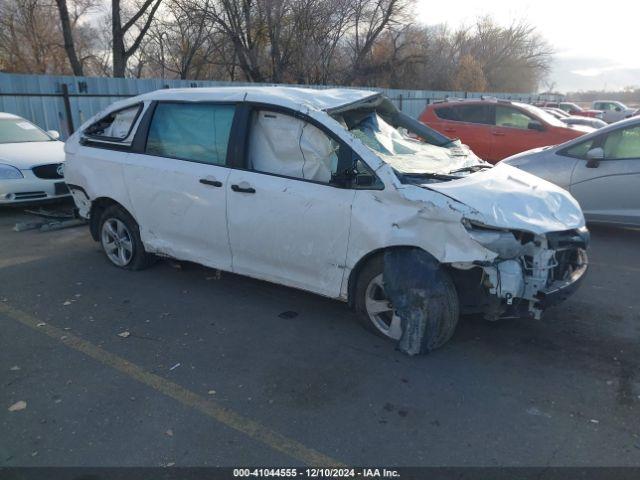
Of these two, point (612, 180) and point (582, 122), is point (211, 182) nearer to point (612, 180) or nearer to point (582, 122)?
point (612, 180)

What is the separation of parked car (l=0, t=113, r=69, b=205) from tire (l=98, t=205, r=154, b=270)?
2761 mm

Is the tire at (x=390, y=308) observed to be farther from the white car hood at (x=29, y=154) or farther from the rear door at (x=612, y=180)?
the white car hood at (x=29, y=154)

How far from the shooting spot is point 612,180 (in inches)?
245

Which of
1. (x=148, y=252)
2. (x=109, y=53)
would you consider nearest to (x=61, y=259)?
(x=148, y=252)

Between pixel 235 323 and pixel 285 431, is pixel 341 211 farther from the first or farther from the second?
pixel 285 431

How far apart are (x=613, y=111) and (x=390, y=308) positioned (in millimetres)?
29846

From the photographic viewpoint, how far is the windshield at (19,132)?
27.3 feet

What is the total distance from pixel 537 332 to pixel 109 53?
45.3 m

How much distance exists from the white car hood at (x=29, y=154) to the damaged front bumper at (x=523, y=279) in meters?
6.77

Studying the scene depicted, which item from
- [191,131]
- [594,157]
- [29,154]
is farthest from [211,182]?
[29,154]

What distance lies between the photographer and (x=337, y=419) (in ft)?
9.41

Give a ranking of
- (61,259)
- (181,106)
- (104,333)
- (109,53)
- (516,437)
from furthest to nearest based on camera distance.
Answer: (109,53)
(61,259)
(181,106)
(104,333)
(516,437)

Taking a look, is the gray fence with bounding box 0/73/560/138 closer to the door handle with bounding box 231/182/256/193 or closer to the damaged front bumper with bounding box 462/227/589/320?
the door handle with bounding box 231/182/256/193

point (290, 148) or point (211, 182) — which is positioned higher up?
point (290, 148)
